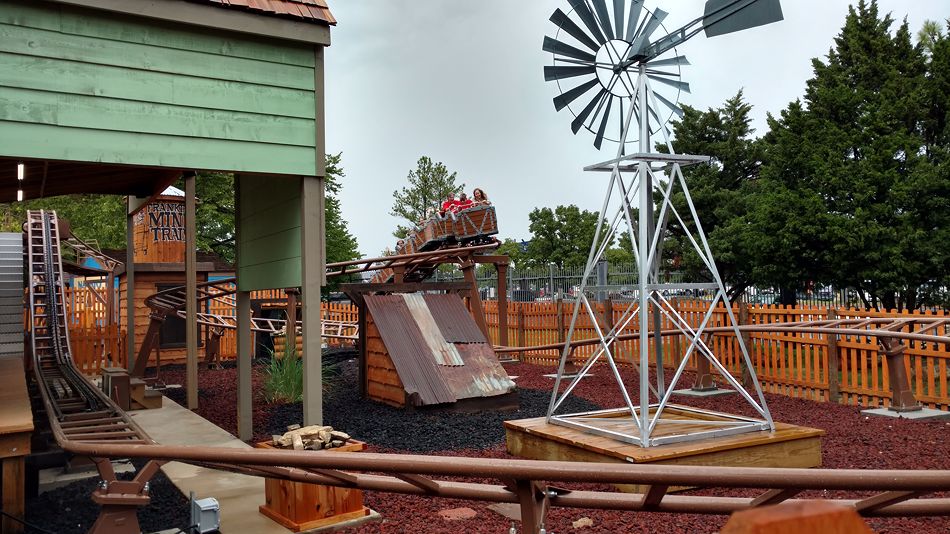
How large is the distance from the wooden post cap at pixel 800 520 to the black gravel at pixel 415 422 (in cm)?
700

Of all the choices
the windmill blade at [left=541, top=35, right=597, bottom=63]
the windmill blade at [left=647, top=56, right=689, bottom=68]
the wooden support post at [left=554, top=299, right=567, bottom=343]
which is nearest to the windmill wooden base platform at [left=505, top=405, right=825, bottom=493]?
the windmill blade at [left=647, top=56, right=689, bottom=68]

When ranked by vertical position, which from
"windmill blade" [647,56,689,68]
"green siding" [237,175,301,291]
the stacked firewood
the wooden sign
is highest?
"windmill blade" [647,56,689,68]

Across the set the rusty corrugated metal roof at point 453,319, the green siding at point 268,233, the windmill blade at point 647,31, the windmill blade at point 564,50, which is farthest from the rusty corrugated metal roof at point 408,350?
the windmill blade at point 647,31

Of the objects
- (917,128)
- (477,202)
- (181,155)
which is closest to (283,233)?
(181,155)

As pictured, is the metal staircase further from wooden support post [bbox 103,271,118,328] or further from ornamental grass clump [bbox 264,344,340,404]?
ornamental grass clump [bbox 264,344,340,404]

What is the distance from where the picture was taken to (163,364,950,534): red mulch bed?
5.03 meters

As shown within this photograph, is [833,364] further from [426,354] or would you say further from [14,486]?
[14,486]

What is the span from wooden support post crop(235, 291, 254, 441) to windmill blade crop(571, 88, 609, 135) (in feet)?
13.7

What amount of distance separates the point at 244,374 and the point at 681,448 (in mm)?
5071

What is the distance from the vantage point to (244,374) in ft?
27.4

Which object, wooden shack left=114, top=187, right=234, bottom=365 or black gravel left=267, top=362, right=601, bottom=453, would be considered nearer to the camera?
black gravel left=267, top=362, right=601, bottom=453

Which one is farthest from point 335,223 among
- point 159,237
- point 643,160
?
point 643,160

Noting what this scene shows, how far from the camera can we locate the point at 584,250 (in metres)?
48.4

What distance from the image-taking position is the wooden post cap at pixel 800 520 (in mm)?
666
